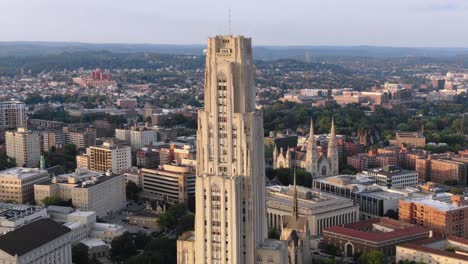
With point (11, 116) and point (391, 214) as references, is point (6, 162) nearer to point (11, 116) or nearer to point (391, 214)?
point (11, 116)

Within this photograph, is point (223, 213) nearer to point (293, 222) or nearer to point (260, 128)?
point (260, 128)

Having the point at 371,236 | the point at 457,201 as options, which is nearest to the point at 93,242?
the point at 371,236

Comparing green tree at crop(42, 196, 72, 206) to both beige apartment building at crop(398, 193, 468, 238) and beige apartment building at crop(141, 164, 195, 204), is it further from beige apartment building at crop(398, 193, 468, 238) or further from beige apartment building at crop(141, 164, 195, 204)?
beige apartment building at crop(398, 193, 468, 238)

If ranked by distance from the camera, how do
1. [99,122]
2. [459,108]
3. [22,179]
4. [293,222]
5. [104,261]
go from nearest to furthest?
[293,222] < [104,261] < [22,179] < [99,122] < [459,108]

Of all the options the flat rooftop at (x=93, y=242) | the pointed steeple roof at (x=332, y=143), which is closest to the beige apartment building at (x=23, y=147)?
the pointed steeple roof at (x=332, y=143)

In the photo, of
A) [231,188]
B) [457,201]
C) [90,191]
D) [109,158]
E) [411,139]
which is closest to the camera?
[231,188]

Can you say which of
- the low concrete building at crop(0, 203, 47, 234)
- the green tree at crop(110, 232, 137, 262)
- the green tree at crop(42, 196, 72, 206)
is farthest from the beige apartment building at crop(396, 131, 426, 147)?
the low concrete building at crop(0, 203, 47, 234)

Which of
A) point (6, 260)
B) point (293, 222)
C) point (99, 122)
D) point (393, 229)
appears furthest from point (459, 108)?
point (6, 260)
